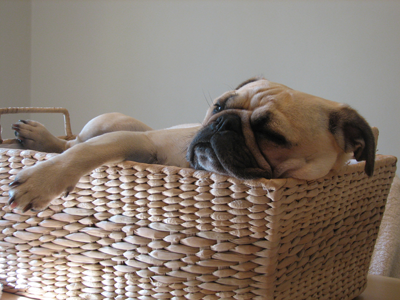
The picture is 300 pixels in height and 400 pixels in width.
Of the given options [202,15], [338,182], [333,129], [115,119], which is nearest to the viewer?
[338,182]

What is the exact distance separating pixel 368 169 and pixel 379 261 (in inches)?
32.7

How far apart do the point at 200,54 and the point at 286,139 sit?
2292mm

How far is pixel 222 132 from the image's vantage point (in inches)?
43.3

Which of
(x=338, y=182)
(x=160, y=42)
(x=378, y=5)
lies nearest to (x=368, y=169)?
(x=338, y=182)

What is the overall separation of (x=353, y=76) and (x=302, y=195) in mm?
2175

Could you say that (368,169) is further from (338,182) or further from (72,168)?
(72,168)

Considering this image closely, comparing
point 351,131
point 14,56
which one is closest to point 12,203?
point 351,131

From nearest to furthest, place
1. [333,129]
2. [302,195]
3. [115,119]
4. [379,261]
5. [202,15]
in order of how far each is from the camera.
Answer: [302,195]
[333,129]
[379,261]
[115,119]
[202,15]

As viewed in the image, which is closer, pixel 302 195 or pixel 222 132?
pixel 302 195

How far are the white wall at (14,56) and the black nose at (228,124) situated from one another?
3.11 metres

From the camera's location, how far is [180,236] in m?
0.88

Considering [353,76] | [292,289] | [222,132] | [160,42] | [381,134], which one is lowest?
[292,289]

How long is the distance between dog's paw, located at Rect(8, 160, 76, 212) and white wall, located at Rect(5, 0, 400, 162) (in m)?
2.30

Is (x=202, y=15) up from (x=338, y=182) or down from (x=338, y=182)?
up
